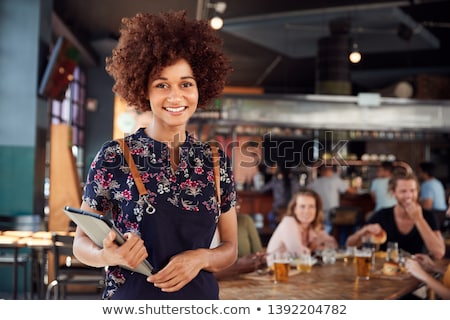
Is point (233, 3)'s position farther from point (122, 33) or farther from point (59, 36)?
point (122, 33)

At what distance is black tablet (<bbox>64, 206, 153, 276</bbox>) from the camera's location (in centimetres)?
143

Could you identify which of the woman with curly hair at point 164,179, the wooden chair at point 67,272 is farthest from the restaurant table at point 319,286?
the wooden chair at point 67,272

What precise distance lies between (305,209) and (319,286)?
1077 mm

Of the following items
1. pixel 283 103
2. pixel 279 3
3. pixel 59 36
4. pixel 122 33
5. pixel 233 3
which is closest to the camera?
pixel 122 33

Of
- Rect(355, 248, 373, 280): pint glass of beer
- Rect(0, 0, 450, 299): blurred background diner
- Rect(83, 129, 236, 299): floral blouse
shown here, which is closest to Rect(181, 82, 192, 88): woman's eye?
Rect(83, 129, 236, 299): floral blouse

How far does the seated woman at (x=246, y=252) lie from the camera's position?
3.00m

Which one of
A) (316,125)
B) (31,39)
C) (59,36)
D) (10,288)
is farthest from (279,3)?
(10,288)

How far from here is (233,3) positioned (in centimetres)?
681

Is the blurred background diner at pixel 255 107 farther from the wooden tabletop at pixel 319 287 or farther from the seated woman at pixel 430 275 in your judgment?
the seated woman at pixel 430 275

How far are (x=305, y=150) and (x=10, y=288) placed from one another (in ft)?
13.8

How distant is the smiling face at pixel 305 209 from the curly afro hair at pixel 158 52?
2.09m

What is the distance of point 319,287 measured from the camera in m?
2.74

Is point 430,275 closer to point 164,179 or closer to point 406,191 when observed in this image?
point 406,191

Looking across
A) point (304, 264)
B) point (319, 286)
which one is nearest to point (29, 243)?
point (304, 264)
